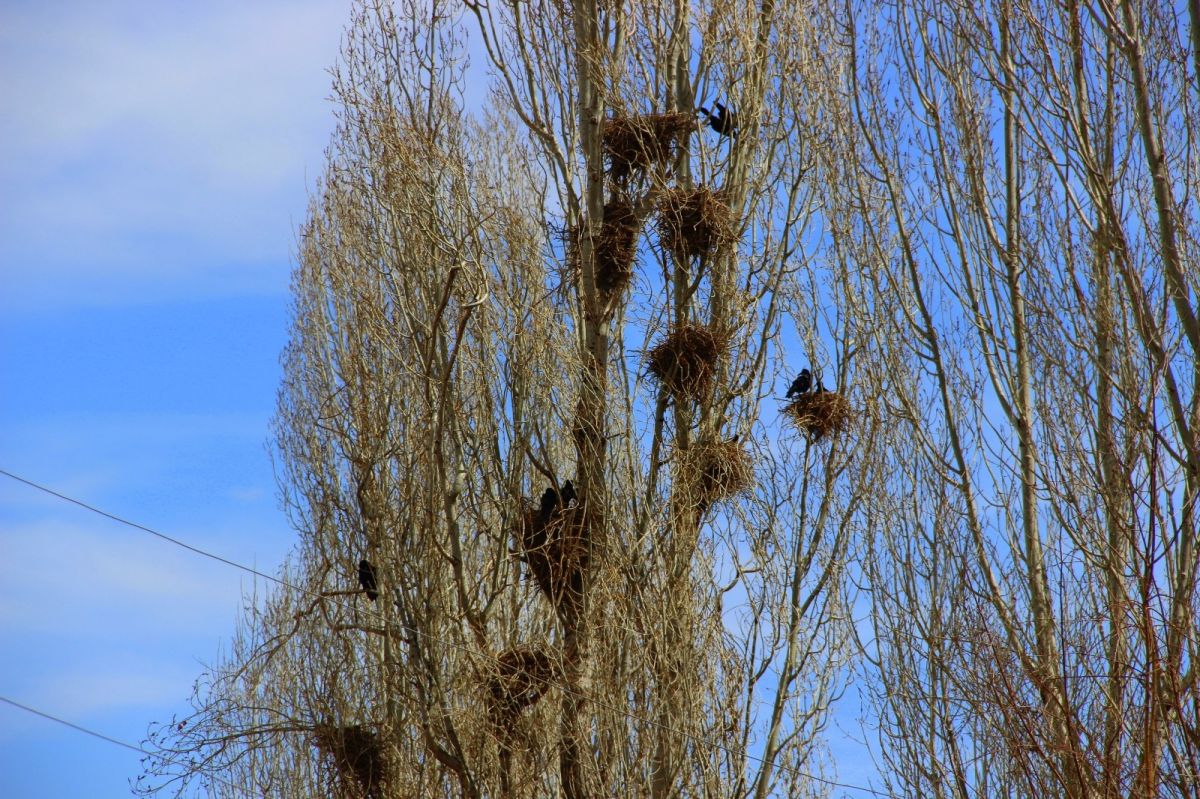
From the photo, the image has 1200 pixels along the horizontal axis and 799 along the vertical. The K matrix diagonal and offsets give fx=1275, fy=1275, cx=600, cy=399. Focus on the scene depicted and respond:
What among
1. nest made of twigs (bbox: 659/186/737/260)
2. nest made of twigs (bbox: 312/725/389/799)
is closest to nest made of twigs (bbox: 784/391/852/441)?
nest made of twigs (bbox: 659/186/737/260)

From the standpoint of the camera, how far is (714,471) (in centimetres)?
695

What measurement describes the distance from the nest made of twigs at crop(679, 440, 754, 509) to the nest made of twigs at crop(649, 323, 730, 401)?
0.31 m

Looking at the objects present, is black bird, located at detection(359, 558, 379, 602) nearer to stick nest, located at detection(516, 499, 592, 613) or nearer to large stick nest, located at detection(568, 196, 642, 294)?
stick nest, located at detection(516, 499, 592, 613)

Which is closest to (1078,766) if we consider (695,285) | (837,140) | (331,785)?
(695,285)

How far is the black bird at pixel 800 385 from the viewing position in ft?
23.6

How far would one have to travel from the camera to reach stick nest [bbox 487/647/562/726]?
6.83 m

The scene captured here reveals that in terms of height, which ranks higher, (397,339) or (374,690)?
(397,339)

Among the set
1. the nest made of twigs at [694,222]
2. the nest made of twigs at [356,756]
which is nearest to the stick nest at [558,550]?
the nest made of twigs at [694,222]

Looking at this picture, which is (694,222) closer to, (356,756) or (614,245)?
(614,245)

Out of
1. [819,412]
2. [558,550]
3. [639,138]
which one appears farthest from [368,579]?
[639,138]

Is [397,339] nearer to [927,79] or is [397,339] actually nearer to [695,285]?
[695,285]

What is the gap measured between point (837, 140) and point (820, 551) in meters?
2.55

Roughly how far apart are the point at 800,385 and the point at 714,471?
738 mm

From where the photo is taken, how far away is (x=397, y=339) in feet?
25.5
